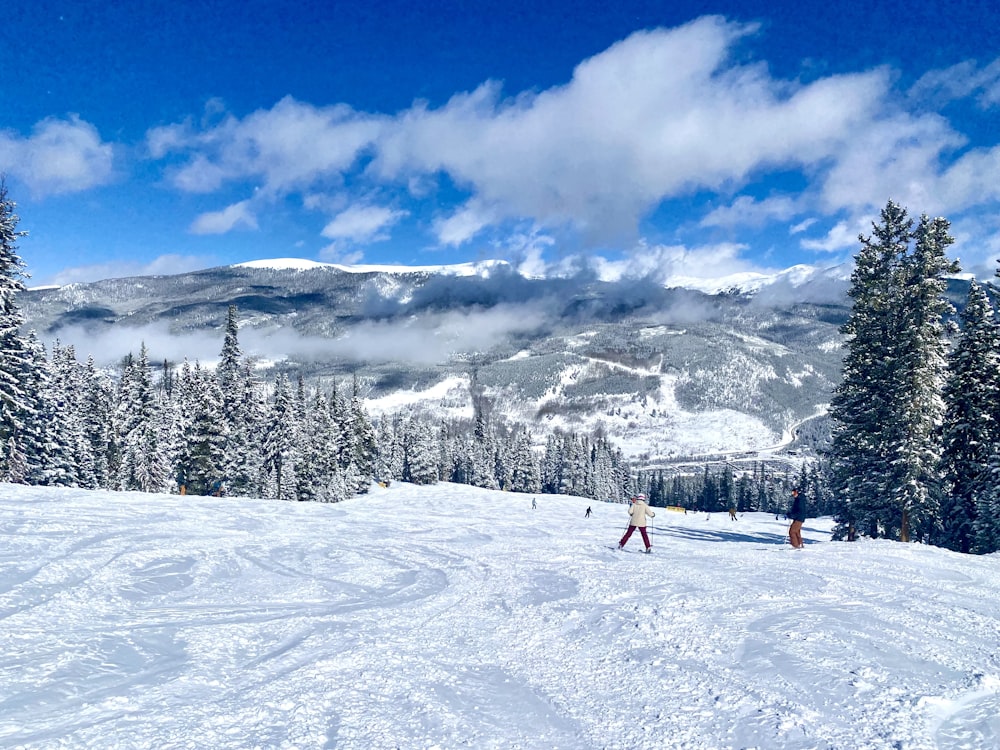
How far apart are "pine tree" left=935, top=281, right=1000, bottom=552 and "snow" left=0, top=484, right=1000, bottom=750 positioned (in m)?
20.3

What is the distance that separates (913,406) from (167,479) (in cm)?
5360

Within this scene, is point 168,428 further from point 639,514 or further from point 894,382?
point 894,382

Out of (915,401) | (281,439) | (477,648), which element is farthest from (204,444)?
(915,401)

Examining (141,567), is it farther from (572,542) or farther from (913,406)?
(913,406)

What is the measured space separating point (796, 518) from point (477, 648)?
45.9ft

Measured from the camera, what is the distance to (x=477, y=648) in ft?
26.0

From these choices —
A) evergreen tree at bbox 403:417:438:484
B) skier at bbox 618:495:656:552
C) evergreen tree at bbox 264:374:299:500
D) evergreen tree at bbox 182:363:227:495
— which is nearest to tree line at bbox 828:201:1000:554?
skier at bbox 618:495:656:552

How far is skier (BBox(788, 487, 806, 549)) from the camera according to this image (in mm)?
18000

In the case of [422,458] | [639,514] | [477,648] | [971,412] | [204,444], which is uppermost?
[971,412]

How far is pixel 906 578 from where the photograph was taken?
12.8 meters

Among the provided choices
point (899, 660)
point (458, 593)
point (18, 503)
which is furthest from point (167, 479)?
point (899, 660)

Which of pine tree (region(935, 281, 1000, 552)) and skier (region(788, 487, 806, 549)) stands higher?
pine tree (region(935, 281, 1000, 552))

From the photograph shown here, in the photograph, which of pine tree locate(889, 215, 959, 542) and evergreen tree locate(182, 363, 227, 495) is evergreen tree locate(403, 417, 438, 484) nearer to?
evergreen tree locate(182, 363, 227, 495)

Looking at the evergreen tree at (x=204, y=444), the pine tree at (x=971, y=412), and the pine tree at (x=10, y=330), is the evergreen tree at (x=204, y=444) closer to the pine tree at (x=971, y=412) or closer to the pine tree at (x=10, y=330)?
the pine tree at (x=10, y=330)
